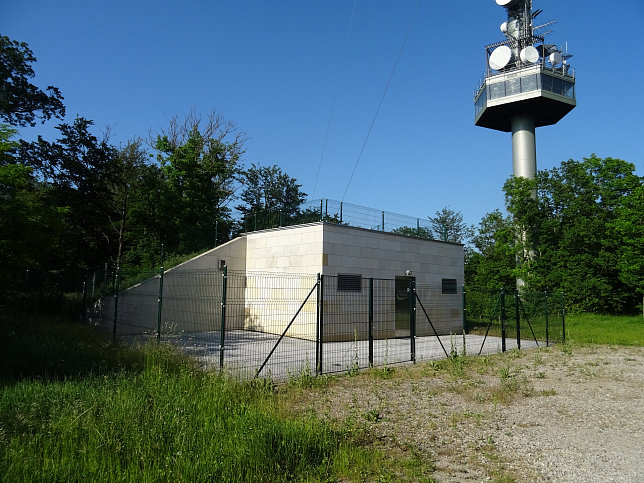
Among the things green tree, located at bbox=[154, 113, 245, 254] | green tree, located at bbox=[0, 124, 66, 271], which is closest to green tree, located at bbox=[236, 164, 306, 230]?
green tree, located at bbox=[154, 113, 245, 254]

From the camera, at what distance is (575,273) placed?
2662 centimetres

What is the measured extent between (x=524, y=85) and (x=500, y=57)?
3.27 meters

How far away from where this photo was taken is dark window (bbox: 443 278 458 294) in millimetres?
19617

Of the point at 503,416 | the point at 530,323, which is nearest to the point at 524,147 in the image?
the point at 530,323

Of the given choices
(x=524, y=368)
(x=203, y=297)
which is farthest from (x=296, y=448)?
(x=203, y=297)

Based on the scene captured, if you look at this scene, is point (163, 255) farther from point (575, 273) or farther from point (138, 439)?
point (575, 273)

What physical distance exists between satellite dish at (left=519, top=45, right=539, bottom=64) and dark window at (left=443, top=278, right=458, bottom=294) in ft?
73.5

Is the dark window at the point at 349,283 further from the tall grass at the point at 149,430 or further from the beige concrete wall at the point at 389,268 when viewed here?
the tall grass at the point at 149,430

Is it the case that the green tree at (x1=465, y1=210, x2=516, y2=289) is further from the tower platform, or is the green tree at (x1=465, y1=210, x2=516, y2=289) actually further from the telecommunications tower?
the tower platform

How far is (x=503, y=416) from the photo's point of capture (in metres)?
6.46

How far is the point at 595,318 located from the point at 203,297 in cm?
2232

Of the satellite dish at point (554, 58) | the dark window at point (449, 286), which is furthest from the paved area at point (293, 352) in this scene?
the satellite dish at point (554, 58)

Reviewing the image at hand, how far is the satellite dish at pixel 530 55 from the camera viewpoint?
107ft

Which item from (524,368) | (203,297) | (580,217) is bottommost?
(524,368)
